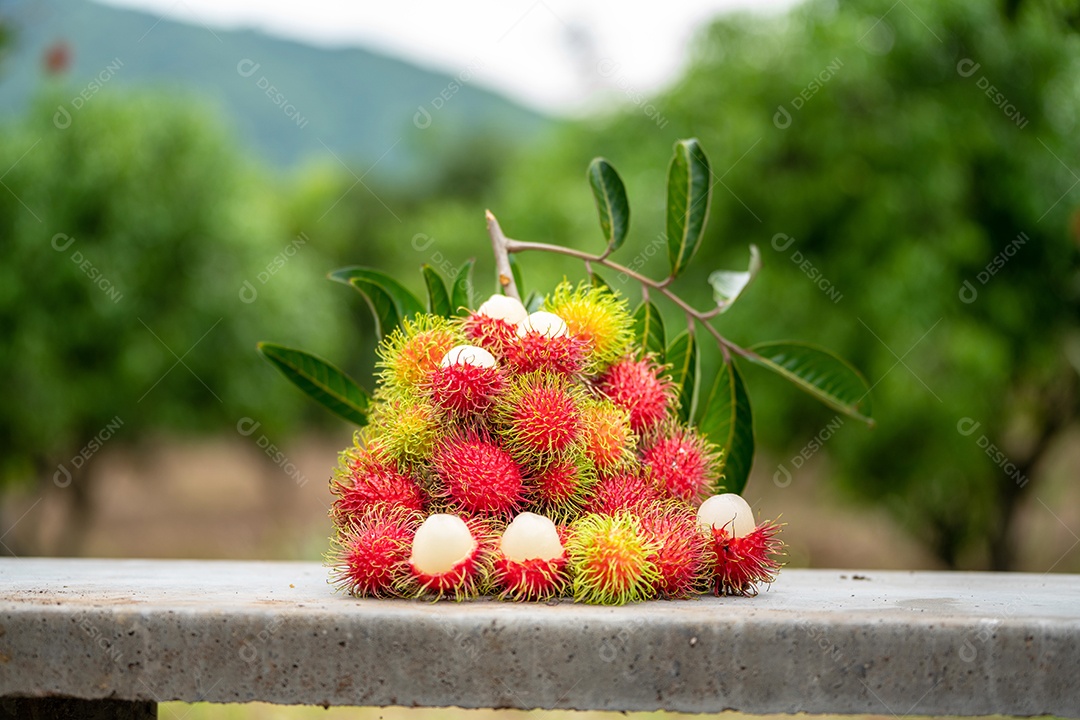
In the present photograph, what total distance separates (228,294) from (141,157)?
4.29 feet

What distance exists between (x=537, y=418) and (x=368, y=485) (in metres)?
0.28

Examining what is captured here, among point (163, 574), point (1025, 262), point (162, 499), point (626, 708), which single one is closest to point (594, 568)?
point (626, 708)

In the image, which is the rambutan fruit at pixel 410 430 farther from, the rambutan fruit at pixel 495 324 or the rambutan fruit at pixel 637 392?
the rambutan fruit at pixel 637 392

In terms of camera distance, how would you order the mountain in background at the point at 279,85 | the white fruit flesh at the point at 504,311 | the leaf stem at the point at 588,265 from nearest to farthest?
the white fruit flesh at the point at 504,311 < the leaf stem at the point at 588,265 < the mountain in background at the point at 279,85

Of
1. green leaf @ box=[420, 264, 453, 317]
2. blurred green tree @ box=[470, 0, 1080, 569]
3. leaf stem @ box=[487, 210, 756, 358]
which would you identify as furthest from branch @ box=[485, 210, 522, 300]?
blurred green tree @ box=[470, 0, 1080, 569]

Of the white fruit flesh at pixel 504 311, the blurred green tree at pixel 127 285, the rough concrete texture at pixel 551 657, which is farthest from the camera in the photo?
the blurred green tree at pixel 127 285

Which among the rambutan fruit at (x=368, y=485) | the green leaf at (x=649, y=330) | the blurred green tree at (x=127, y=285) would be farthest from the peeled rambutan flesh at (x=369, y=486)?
the blurred green tree at (x=127, y=285)

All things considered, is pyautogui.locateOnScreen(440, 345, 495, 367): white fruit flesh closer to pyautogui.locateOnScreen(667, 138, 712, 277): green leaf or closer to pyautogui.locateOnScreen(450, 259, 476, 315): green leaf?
pyautogui.locateOnScreen(450, 259, 476, 315): green leaf

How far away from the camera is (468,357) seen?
1.45m

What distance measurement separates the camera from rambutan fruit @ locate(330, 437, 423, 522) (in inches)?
57.4

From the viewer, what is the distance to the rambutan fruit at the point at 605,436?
147cm

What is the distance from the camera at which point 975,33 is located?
5934 mm

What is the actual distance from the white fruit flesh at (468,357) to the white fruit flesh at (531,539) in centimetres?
24

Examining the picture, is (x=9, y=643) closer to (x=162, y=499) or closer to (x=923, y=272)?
(x=923, y=272)
